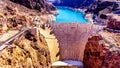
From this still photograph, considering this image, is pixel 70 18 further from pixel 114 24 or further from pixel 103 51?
pixel 103 51

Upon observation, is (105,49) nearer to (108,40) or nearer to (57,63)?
(108,40)

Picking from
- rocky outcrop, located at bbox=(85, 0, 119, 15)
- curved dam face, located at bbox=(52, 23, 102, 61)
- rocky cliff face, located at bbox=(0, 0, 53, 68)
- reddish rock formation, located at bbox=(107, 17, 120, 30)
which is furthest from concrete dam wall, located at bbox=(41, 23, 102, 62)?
rocky outcrop, located at bbox=(85, 0, 119, 15)

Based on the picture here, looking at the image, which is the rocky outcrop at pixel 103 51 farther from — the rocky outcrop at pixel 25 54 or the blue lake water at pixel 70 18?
the blue lake water at pixel 70 18

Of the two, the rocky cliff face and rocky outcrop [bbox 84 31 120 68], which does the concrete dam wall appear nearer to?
rocky outcrop [bbox 84 31 120 68]

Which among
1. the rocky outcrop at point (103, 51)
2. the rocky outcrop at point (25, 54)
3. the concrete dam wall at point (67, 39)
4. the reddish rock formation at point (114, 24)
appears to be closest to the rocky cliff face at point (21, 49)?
the rocky outcrop at point (25, 54)

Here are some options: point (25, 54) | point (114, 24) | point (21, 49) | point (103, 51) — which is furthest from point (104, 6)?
point (21, 49)

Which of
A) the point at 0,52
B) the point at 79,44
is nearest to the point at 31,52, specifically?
the point at 0,52
